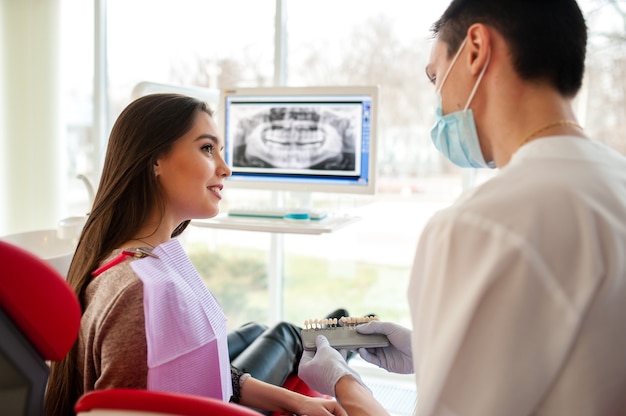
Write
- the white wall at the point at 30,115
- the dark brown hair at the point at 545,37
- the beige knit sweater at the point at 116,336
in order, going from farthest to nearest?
the white wall at the point at 30,115
the beige knit sweater at the point at 116,336
the dark brown hair at the point at 545,37

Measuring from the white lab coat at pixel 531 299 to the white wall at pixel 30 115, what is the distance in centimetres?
317

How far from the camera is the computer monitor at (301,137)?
7.92 ft

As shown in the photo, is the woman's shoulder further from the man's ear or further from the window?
the window

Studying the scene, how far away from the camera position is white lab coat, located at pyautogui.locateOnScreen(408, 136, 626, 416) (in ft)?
2.69

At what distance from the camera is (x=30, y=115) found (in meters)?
A: 3.40

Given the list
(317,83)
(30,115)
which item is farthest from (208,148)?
(30,115)

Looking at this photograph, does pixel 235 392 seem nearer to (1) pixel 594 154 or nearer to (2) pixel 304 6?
(1) pixel 594 154

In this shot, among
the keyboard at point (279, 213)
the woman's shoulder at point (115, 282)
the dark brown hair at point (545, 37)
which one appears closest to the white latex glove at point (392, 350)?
the woman's shoulder at point (115, 282)

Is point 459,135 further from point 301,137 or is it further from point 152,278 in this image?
point 301,137

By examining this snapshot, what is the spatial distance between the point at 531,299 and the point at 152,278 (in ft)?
2.39

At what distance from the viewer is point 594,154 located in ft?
3.04

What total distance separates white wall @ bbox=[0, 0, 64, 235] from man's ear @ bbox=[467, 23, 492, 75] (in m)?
3.03

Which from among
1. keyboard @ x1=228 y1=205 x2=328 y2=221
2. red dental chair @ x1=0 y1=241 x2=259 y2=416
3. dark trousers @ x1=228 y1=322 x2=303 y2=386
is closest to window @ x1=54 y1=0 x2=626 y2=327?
keyboard @ x1=228 y1=205 x2=328 y2=221

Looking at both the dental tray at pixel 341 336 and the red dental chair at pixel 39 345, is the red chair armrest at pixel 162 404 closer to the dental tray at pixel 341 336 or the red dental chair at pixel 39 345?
the red dental chair at pixel 39 345
